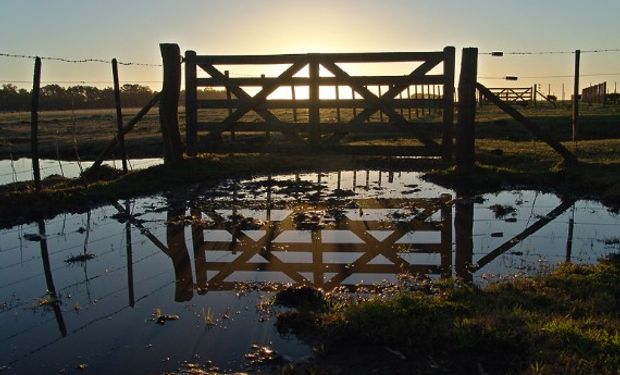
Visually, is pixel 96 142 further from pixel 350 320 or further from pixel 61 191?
pixel 350 320

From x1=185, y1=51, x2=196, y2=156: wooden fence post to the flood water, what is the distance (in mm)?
3946

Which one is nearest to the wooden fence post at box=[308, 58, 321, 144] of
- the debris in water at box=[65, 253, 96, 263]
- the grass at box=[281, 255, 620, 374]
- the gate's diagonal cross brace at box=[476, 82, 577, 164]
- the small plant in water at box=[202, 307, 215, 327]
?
the gate's diagonal cross brace at box=[476, 82, 577, 164]

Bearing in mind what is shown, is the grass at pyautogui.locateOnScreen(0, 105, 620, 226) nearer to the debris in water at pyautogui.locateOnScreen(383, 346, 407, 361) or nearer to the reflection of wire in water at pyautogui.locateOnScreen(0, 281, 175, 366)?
the reflection of wire in water at pyautogui.locateOnScreen(0, 281, 175, 366)

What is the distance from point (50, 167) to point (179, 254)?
16.0 m

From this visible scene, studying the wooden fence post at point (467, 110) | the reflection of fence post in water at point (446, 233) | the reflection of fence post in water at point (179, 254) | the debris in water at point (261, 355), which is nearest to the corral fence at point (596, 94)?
the wooden fence post at point (467, 110)

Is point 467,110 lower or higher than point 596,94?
lower

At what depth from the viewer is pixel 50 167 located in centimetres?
2169

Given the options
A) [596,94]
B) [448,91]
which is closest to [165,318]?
[448,91]

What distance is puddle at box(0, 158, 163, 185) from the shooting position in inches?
730

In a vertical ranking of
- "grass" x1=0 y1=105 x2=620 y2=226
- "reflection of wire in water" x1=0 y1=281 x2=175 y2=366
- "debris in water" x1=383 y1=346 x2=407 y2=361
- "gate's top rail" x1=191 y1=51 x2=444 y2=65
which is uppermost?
"gate's top rail" x1=191 y1=51 x2=444 y2=65

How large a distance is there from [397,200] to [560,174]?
420 cm

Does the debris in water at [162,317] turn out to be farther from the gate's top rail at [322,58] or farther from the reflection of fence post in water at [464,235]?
the gate's top rail at [322,58]

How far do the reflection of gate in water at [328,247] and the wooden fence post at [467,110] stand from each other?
365cm

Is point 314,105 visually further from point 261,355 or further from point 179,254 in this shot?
point 261,355
